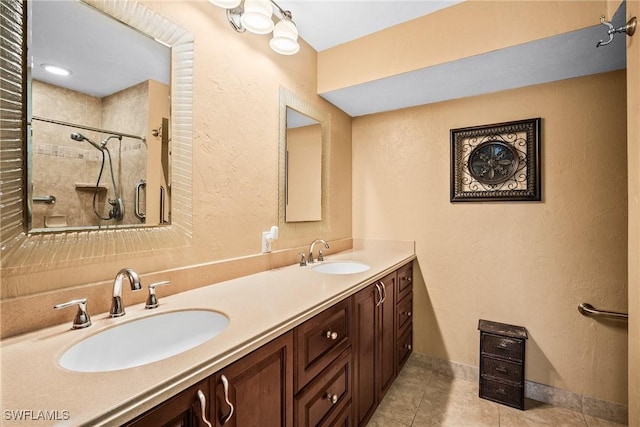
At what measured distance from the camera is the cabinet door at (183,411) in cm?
57

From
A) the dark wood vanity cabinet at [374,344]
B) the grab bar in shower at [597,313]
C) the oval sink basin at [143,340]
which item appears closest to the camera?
the oval sink basin at [143,340]

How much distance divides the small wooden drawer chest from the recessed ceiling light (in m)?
2.53

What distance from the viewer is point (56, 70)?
0.89 metres

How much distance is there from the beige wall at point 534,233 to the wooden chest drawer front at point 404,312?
107mm

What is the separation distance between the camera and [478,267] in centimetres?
208

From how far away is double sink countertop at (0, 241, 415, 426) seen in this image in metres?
0.51

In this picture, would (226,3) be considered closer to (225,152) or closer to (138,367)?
(225,152)

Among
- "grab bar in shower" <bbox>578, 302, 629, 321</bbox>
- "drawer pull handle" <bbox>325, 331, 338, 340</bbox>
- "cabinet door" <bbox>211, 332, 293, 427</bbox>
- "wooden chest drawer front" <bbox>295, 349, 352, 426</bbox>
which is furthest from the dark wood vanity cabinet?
"grab bar in shower" <bbox>578, 302, 629, 321</bbox>

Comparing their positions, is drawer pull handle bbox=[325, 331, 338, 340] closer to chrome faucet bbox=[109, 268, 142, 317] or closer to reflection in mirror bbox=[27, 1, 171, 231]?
chrome faucet bbox=[109, 268, 142, 317]

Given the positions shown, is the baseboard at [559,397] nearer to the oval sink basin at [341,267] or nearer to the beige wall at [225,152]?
the oval sink basin at [341,267]

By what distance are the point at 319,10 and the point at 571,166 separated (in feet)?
6.21

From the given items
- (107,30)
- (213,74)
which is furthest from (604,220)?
(107,30)

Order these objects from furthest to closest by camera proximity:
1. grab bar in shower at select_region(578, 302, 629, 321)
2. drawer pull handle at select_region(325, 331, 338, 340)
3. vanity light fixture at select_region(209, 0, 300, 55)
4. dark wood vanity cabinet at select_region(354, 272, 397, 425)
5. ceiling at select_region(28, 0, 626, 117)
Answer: grab bar in shower at select_region(578, 302, 629, 321) < dark wood vanity cabinet at select_region(354, 272, 397, 425) < vanity light fixture at select_region(209, 0, 300, 55) < drawer pull handle at select_region(325, 331, 338, 340) < ceiling at select_region(28, 0, 626, 117)
